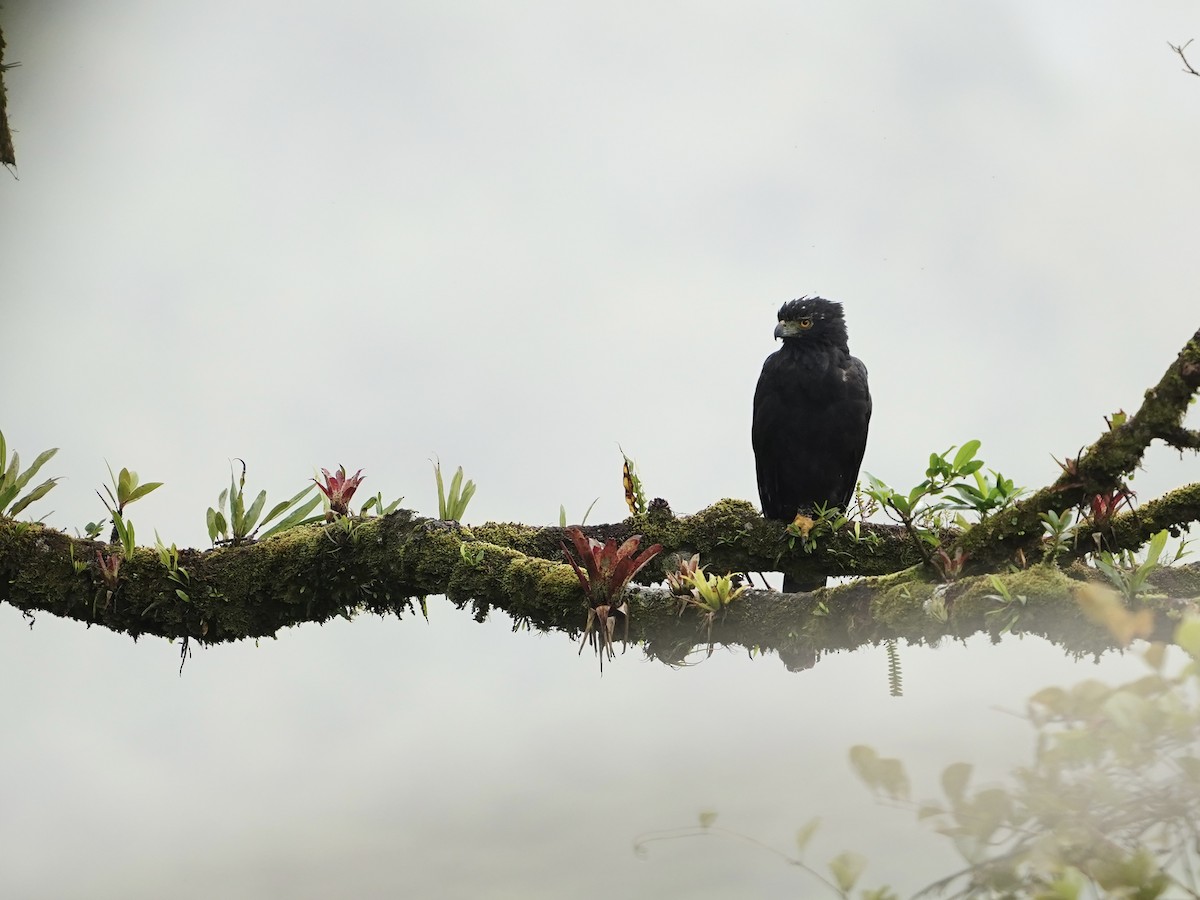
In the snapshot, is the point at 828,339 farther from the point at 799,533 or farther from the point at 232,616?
the point at 232,616

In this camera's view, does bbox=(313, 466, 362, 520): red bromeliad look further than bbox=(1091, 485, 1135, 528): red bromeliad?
Yes

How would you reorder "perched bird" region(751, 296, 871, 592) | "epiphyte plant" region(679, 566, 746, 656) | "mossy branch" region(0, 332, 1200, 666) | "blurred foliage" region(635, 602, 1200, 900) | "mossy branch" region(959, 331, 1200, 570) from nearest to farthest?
"blurred foliage" region(635, 602, 1200, 900)
"mossy branch" region(959, 331, 1200, 570)
"mossy branch" region(0, 332, 1200, 666)
"epiphyte plant" region(679, 566, 746, 656)
"perched bird" region(751, 296, 871, 592)

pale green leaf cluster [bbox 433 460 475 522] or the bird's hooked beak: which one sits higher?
the bird's hooked beak

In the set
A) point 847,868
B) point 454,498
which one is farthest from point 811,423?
point 847,868

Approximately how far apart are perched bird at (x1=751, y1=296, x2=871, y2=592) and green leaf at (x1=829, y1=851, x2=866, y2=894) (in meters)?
3.25

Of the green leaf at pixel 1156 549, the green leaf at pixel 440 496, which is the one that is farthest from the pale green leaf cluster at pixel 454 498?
the green leaf at pixel 1156 549

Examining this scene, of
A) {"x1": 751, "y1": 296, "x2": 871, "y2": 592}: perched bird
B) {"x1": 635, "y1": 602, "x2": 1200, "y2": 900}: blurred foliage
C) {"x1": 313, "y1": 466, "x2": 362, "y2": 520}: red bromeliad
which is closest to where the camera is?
{"x1": 635, "y1": 602, "x2": 1200, "y2": 900}: blurred foliage

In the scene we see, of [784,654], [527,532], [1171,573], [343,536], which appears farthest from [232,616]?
[1171,573]

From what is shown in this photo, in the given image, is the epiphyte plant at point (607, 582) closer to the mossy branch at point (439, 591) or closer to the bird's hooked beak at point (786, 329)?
the mossy branch at point (439, 591)

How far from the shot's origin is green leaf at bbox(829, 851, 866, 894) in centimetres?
151

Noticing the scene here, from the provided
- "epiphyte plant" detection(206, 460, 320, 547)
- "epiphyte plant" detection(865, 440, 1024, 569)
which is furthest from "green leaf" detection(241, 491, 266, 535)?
"epiphyte plant" detection(865, 440, 1024, 569)

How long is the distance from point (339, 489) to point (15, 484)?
47.3 inches

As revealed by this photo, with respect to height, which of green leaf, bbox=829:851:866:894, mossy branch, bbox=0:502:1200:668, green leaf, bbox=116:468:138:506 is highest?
green leaf, bbox=116:468:138:506

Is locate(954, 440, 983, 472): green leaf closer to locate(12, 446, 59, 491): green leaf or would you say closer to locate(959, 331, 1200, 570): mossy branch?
locate(959, 331, 1200, 570): mossy branch
